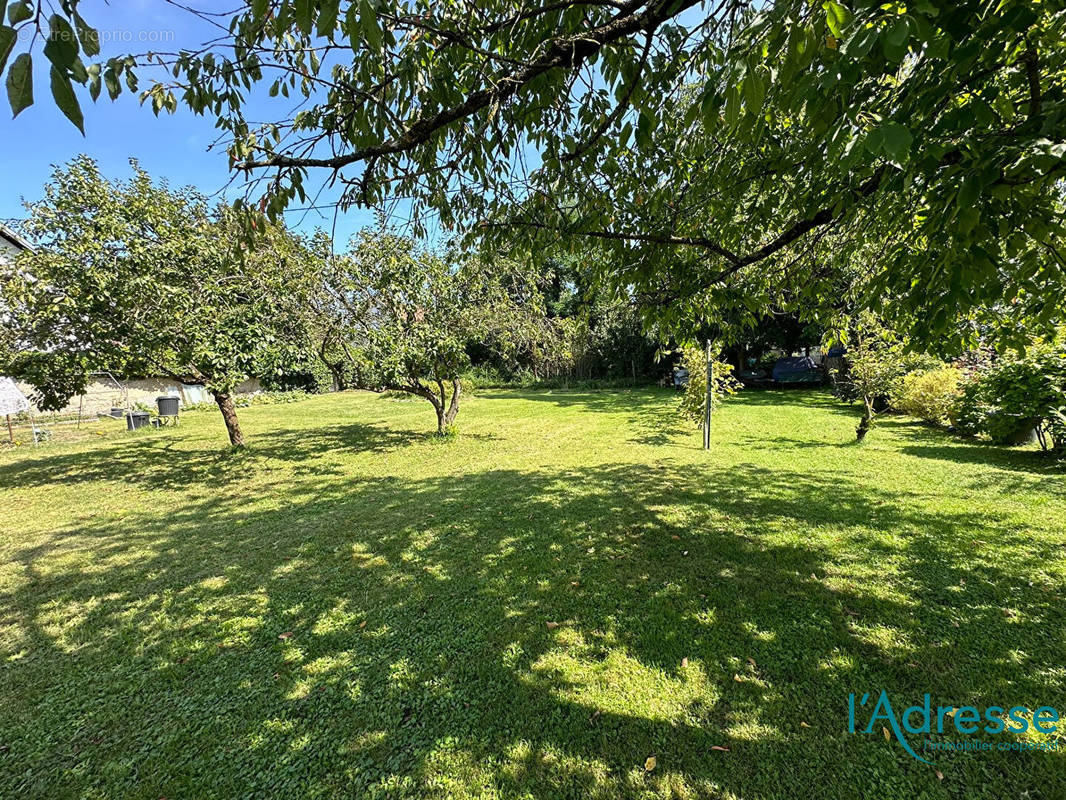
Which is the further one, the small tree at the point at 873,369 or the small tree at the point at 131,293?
the small tree at the point at 873,369

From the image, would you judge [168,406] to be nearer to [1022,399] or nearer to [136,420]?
[136,420]

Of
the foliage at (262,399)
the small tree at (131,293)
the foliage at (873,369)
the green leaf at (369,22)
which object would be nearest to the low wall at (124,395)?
the foliage at (262,399)

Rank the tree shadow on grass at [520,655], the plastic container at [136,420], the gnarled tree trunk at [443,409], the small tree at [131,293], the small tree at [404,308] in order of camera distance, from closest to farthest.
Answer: the tree shadow on grass at [520,655], the small tree at [131,293], the small tree at [404,308], the gnarled tree trunk at [443,409], the plastic container at [136,420]

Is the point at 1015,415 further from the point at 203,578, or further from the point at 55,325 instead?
the point at 55,325

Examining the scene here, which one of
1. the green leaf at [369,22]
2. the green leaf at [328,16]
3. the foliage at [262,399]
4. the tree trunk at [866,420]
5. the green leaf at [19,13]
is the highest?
the green leaf at [328,16]

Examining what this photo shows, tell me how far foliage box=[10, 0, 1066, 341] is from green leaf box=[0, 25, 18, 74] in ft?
0.03

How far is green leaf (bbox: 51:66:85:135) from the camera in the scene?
0.84 meters

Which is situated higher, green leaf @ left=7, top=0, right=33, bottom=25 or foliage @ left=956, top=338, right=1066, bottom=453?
green leaf @ left=7, top=0, right=33, bottom=25

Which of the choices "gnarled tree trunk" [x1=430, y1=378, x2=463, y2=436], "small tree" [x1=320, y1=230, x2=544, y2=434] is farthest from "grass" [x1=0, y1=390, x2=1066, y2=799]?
"gnarled tree trunk" [x1=430, y1=378, x2=463, y2=436]

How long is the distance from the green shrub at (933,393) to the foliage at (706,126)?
311 inches

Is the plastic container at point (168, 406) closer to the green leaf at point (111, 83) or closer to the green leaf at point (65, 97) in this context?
the green leaf at point (111, 83)

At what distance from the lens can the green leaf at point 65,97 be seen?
33.1 inches

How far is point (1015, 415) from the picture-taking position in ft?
22.3

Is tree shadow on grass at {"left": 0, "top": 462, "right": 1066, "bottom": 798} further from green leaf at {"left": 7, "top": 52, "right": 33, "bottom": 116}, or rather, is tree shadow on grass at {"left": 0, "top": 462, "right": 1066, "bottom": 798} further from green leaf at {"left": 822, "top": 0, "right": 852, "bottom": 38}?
green leaf at {"left": 822, "top": 0, "right": 852, "bottom": 38}
